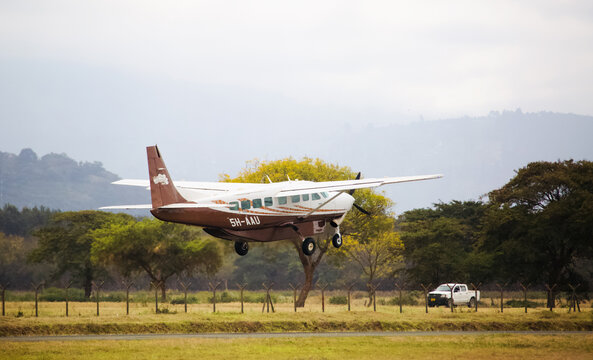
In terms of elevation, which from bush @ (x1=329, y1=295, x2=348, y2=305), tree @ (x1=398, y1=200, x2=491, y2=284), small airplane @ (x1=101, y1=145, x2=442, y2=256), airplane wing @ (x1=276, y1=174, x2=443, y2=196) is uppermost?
airplane wing @ (x1=276, y1=174, x2=443, y2=196)

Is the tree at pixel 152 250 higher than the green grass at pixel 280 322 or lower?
higher

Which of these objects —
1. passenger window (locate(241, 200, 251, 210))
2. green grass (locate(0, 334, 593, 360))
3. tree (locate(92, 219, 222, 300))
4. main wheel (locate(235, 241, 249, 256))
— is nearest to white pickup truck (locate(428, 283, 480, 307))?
green grass (locate(0, 334, 593, 360))

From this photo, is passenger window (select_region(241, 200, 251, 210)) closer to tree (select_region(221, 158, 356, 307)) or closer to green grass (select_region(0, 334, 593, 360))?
green grass (select_region(0, 334, 593, 360))

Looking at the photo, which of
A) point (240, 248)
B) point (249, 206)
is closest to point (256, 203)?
point (249, 206)

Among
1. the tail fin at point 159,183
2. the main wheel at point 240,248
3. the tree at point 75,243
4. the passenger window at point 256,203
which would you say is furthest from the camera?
the tree at point 75,243

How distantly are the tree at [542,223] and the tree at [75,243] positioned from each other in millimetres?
43314

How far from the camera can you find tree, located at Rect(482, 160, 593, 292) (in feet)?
236

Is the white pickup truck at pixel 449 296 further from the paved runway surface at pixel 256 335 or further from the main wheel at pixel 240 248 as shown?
the main wheel at pixel 240 248

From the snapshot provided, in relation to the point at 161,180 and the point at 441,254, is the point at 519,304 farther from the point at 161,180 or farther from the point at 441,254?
the point at 161,180

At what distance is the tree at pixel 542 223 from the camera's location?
71938mm

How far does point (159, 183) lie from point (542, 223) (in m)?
43.8

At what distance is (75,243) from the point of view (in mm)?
96250

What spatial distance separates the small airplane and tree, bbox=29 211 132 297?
49.3m

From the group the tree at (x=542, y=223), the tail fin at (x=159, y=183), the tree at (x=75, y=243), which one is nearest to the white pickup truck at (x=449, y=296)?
the tree at (x=542, y=223)
